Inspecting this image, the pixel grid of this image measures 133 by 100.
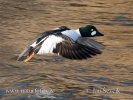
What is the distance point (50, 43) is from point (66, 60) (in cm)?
286

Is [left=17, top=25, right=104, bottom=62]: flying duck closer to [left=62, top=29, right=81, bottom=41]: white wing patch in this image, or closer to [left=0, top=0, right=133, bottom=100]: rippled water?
[left=62, top=29, right=81, bottom=41]: white wing patch

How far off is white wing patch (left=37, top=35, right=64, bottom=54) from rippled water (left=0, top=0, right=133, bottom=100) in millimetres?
845

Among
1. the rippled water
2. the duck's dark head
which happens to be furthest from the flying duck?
the rippled water

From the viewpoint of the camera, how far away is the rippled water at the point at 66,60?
9.83m

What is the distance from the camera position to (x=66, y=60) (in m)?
12.0

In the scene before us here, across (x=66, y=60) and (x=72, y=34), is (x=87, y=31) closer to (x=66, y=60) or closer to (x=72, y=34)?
(x=72, y=34)

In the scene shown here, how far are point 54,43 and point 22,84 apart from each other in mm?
1388

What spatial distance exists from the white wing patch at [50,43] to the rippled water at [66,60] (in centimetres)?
84

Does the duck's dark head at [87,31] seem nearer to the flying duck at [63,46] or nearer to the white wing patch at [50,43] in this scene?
the flying duck at [63,46]

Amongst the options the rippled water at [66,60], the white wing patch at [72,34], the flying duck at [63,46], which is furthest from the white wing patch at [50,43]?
the rippled water at [66,60]

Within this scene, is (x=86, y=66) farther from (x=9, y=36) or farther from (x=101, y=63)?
(x=9, y=36)

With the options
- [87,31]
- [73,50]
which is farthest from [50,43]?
[87,31]

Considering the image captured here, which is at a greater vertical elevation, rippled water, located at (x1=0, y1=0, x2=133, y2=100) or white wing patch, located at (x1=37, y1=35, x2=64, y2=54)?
white wing patch, located at (x1=37, y1=35, x2=64, y2=54)

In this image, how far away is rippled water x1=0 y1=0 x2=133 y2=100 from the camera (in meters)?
9.83
